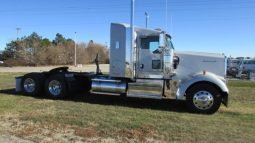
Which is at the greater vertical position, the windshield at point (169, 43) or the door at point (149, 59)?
the windshield at point (169, 43)

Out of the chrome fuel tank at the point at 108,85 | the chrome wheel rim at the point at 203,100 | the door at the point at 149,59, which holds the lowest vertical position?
the chrome wheel rim at the point at 203,100

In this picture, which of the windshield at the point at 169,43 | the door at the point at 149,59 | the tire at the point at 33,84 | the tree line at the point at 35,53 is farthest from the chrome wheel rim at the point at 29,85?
the tree line at the point at 35,53

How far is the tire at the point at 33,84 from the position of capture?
46.9 ft

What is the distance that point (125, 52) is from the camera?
1252 cm

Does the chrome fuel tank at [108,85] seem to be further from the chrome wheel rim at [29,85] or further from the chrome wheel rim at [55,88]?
the chrome wheel rim at [29,85]

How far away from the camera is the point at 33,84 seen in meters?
14.4

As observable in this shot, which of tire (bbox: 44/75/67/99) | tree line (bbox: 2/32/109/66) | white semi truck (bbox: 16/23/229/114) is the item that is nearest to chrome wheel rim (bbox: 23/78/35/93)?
tire (bbox: 44/75/67/99)

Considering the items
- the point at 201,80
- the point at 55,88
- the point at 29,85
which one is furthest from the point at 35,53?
the point at 201,80

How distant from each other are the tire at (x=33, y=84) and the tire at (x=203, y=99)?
230 inches

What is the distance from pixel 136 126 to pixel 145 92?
11.5ft

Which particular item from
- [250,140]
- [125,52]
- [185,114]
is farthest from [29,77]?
[250,140]

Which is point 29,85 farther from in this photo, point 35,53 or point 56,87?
point 35,53

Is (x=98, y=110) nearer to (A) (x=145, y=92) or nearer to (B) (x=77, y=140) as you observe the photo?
(A) (x=145, y=92)

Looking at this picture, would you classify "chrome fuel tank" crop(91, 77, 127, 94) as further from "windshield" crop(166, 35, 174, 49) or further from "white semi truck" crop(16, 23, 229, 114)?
"windshield" crop(166, 35, 174, 49)
